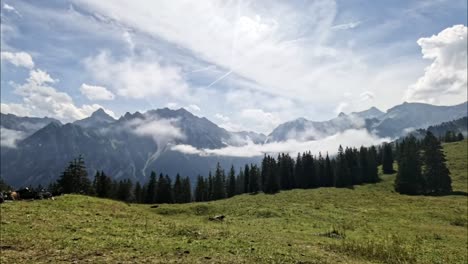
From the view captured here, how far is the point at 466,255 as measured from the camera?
92.1 ft

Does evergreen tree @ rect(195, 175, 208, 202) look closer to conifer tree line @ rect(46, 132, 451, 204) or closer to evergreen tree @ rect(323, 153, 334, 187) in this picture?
conifer tree line @ rect(46, 132, 451, 204)

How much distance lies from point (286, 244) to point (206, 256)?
807cm

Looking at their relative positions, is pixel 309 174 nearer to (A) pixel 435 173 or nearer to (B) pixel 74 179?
(A) pixel 435 173

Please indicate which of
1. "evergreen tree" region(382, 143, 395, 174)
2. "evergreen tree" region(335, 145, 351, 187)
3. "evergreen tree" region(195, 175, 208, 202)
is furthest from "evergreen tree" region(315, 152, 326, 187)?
"evergreen tree" region(195, 175, 208, 202)

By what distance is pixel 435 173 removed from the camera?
10150cm

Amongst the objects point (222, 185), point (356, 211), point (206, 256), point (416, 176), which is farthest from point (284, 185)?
point (206, 256)

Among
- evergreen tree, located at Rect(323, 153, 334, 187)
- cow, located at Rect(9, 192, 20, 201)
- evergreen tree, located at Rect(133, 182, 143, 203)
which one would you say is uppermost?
cow, located at Rect(9, 192, 20, 201)

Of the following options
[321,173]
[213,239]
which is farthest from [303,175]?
[213,239]

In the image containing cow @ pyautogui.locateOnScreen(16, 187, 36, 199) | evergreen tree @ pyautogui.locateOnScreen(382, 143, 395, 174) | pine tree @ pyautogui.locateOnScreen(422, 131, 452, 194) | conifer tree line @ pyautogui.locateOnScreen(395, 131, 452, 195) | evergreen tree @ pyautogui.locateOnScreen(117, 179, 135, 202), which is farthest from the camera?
evergreen tree @ pyautogui.locateOnScreen(382, 143, 395, 174)

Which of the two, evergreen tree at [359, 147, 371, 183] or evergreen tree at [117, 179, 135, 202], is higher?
evergreen tree at [359, 147, 371, 183]

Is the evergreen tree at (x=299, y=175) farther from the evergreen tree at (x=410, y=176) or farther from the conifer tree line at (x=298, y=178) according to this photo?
the evergreen tree at (x=410, y=176)

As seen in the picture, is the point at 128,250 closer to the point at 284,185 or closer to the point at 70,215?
the point at 70,215

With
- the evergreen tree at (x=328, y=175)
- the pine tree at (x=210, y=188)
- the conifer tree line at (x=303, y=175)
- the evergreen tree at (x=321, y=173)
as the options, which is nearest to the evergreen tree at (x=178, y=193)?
the conifer tree line at (x=303, y=175)

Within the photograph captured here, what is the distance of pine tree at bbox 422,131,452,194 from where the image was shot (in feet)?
326
